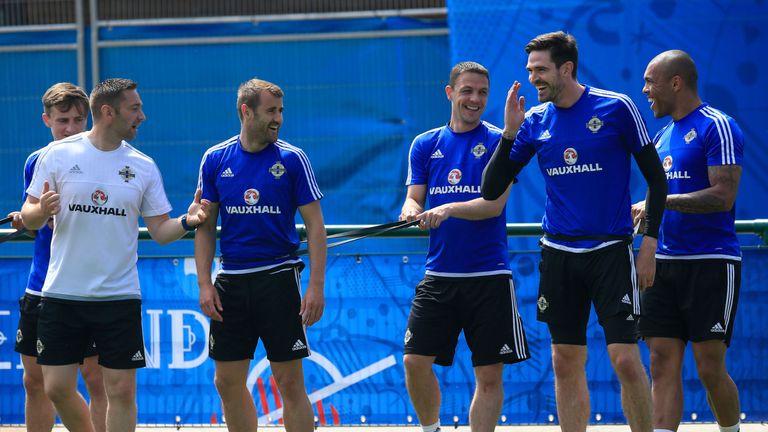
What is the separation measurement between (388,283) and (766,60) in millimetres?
4800

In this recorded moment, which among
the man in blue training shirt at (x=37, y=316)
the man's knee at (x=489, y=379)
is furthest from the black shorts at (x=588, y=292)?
the man in blue training shirt at (x=37, y=316)

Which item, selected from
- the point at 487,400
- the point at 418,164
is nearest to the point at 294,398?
the point at 487,400

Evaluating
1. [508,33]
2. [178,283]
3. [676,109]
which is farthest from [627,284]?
[508,33]

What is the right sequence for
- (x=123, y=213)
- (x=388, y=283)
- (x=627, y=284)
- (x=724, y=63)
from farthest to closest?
(x=724, y=63)
(x=388, y=283)
(x=123, y=213)
(x=627, y=284)

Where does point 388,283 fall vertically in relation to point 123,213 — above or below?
below

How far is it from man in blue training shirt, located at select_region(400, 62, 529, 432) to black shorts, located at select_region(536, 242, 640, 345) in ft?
1.17

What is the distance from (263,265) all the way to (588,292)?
5.95ft

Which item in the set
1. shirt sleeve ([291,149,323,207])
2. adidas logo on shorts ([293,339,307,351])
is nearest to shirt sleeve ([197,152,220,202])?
shirt sleeve ([291,149,323,207])

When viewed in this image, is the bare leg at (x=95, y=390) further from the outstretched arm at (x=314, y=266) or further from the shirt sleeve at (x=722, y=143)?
the shirt sleeve at (x=722, y=143)

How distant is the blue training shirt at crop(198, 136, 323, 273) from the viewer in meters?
5.99

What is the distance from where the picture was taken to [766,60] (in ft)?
32.7

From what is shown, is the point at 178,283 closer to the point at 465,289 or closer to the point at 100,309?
the point at 100,309

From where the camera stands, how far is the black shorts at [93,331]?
5867 millimetres

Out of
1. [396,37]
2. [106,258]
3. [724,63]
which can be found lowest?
[106,258]
